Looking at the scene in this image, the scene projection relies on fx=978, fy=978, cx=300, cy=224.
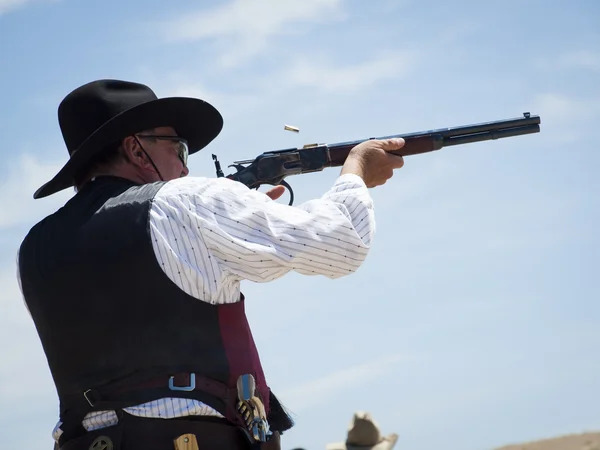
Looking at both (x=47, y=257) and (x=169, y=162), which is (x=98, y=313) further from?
(x=169, y=162)

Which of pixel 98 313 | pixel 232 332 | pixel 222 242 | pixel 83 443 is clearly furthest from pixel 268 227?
pixel 83 443

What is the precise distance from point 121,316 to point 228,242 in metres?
0.55

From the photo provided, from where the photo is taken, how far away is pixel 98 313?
419 cm

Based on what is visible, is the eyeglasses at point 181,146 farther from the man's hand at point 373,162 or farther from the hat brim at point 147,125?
the man's hand at point 373,162

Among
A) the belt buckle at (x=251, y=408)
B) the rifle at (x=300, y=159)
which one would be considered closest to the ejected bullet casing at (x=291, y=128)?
the rifle at (x=300, y=159)

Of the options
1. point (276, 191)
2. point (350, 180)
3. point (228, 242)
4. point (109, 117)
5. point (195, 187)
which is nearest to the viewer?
point (228, 242)

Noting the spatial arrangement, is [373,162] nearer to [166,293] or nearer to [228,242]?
[228,242]

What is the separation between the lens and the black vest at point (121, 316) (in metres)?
4.12

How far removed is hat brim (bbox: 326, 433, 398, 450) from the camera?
38.2ft

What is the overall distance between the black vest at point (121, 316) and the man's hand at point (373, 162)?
104 centimetres

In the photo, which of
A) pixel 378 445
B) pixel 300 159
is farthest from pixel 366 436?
pixel 300 159

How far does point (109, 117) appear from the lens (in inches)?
194

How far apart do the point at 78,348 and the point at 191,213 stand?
0.77 m

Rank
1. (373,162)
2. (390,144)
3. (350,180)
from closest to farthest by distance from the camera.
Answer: (350,180), (373,162), (390,144)
